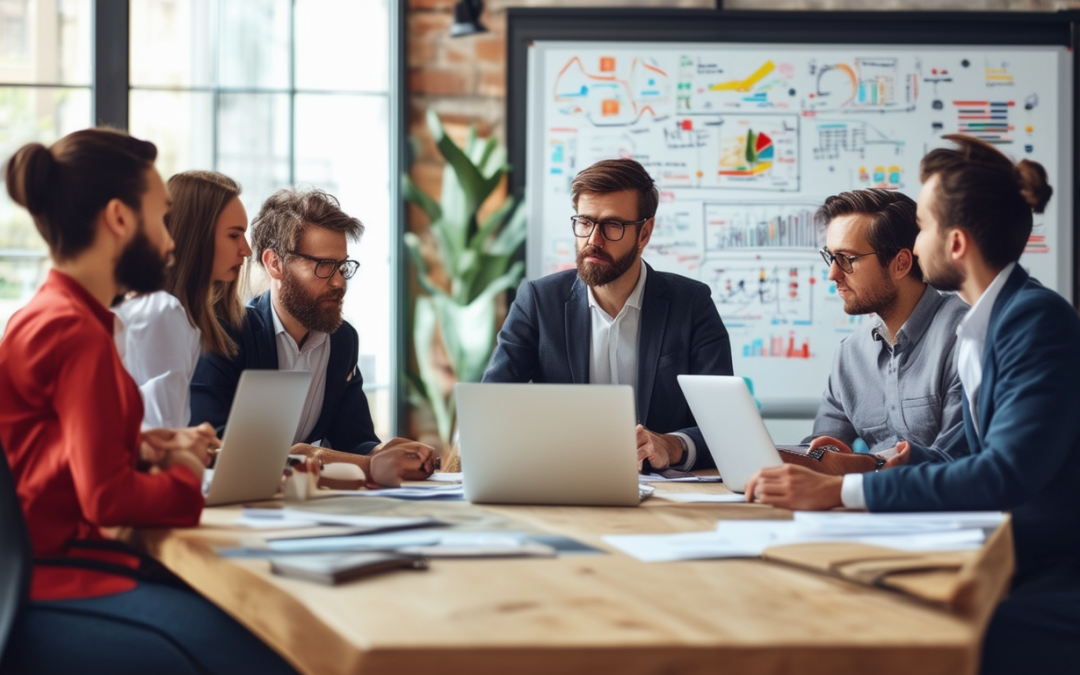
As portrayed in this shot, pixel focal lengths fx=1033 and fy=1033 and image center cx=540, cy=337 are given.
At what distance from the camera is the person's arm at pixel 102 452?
1.38 metres

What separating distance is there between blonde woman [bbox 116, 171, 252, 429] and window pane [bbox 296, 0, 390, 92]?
1.74m

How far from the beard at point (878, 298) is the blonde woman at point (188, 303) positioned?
1.53m

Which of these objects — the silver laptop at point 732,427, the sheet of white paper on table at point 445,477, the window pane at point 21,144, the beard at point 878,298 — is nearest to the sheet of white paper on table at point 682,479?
the silver laptop at point 732,427

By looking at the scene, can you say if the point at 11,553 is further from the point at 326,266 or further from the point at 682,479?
the point at 326,266

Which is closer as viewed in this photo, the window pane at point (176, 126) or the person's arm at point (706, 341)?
the person's arm at point (706, 341)

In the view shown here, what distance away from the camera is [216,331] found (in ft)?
7.75

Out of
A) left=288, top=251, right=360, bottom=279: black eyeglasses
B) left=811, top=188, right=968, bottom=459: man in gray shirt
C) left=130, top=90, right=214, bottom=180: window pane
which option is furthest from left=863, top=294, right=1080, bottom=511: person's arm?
left=130, top=90, right=214, bottom=180: window pane

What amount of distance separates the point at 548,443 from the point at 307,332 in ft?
3.62

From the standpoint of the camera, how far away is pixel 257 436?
5.62 feet

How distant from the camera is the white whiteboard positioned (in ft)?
13.6

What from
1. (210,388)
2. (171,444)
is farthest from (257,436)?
(210,388)

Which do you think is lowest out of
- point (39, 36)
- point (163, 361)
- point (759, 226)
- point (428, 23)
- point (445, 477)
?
point (445, 477)

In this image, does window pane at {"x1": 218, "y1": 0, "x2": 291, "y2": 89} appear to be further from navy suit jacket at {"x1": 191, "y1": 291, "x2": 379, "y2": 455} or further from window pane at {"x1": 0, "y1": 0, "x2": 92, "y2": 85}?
navy suit jacket at {"x1": 191, "y1": 291, "x2": 379, "y2": 455}

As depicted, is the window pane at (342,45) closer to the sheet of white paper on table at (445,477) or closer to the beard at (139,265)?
the sheet of white paper on table at (445,477)
